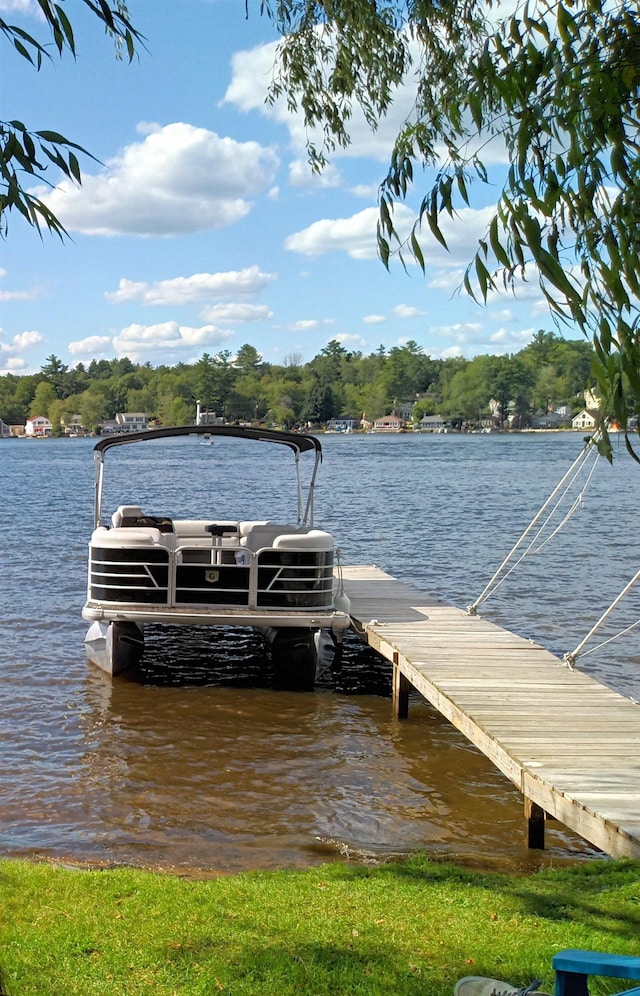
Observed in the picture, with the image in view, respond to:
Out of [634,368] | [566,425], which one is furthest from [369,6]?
[566,425]

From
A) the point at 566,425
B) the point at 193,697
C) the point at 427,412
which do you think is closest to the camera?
the point at 193,697

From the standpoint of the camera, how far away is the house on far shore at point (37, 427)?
156m

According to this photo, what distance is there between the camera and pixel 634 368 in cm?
327

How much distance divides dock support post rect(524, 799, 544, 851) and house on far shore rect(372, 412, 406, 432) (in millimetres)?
160237

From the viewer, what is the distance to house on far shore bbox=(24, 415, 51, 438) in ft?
512

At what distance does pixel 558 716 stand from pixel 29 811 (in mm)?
4207

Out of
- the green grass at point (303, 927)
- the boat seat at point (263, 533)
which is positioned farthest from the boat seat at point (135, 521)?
the green grass at point (303, 927)

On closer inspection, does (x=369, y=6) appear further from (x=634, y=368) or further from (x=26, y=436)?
(x=26, y=436)

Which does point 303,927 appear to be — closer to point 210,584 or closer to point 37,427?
point 210,584

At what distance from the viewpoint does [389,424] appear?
166000 mm

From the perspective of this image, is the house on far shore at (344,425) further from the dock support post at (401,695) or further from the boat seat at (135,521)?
the dock support post at (401,695)

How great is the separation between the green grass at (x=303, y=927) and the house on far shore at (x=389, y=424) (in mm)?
160993

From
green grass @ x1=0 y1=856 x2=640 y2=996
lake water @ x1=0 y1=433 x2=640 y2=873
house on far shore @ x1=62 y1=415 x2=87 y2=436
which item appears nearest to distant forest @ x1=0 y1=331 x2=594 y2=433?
house on far shore @ x1=62 y1=415 x2=87 y2=436

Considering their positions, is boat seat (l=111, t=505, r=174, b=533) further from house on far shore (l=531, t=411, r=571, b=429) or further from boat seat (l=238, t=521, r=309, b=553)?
house on far shore (l=531, t=411, r=571, b=429)
